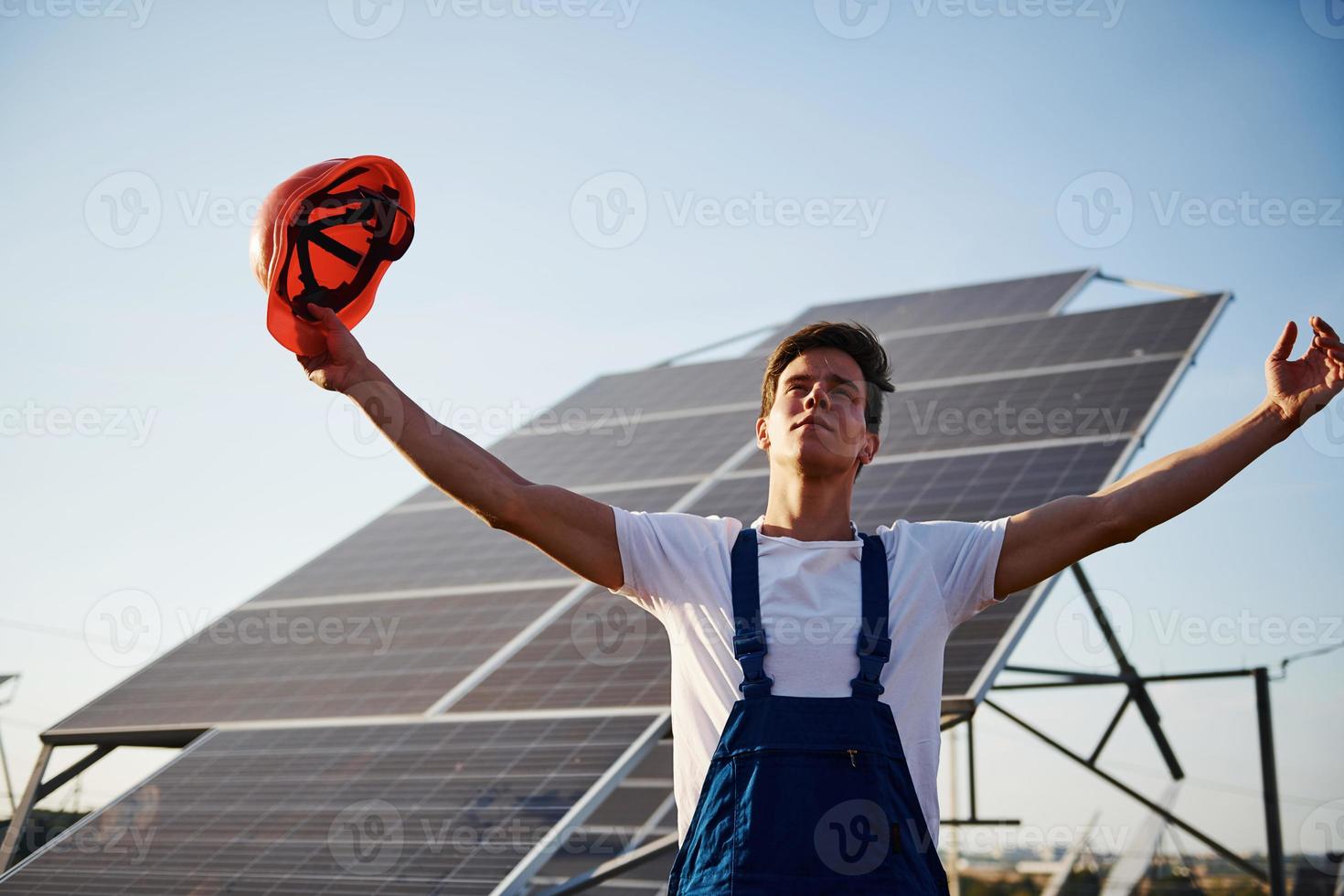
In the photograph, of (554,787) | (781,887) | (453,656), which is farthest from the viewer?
(453,656)

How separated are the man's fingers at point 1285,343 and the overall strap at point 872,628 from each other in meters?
1.10

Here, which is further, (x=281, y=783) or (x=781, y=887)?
(x=281, y=783)

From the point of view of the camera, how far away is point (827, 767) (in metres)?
2.60

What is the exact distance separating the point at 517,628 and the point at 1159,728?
5839 millimetres

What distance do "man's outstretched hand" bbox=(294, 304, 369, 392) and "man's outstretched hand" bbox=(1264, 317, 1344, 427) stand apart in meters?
2.06

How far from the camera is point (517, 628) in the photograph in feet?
36.3

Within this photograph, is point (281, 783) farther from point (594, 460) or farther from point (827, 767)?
point (827, 767)

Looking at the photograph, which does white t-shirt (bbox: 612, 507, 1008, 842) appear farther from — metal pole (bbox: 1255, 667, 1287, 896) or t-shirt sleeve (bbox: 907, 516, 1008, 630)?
metal pole (bbox: 1255, 667, 1287, 896)

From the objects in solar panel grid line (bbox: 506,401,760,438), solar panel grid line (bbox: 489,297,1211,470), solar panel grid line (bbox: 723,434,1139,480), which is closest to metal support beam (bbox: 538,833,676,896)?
solar panel grid line (bbox: 723,434,1139,480)

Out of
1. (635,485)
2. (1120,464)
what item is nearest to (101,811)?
(635,485)

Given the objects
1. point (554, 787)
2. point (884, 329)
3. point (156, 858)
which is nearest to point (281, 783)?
point (156, 858)

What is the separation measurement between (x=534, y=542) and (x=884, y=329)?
15.4 metres

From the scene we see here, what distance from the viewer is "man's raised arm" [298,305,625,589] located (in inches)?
109

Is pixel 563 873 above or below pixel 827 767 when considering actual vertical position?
below
